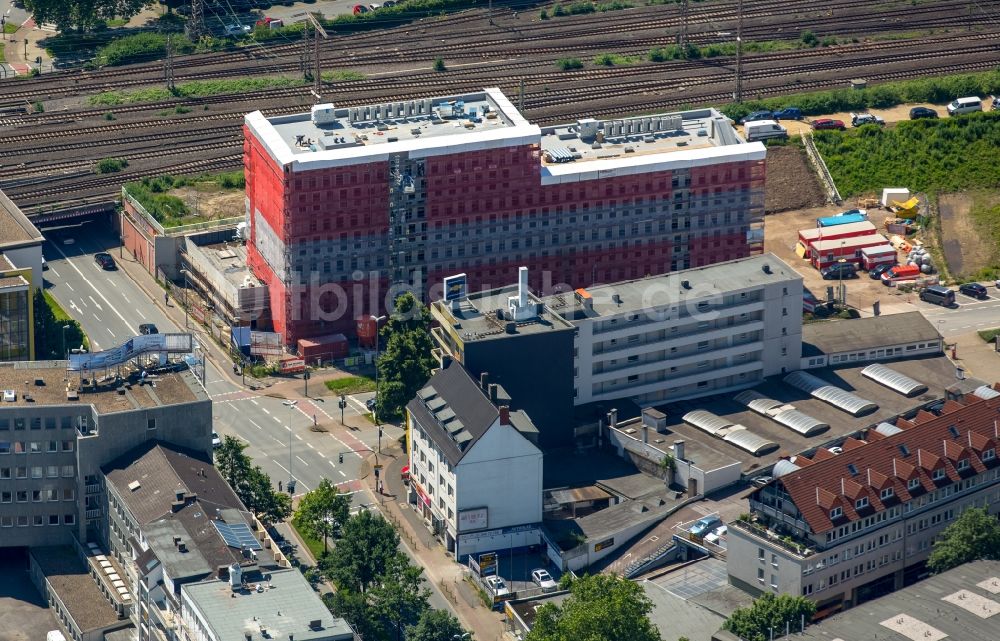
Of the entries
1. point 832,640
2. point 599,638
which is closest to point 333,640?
point 599,638

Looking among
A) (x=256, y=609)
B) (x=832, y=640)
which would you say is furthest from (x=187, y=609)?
(x=832, y=640)

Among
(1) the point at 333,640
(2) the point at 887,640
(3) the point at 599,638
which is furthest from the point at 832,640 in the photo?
(1) the point at 333,640

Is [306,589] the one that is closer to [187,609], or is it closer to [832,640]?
[187,609]

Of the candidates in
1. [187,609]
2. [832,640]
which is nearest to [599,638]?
[832,640]

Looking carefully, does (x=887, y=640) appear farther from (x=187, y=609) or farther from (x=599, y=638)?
(x=187, y=609)

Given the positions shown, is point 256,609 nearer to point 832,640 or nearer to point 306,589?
point 306,589

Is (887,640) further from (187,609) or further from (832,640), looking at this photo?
(187,609)

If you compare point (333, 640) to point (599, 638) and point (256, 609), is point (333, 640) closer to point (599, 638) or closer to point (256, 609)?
point (256, 609)
